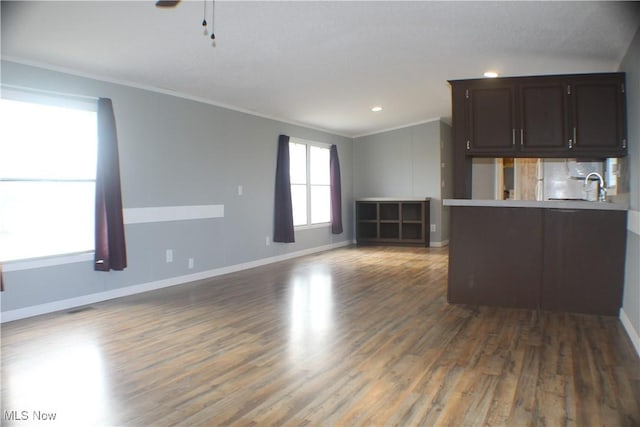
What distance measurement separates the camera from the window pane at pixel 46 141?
3.98m

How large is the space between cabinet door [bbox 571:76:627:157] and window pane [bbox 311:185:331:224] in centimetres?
499

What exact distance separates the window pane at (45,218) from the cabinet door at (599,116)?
476cm

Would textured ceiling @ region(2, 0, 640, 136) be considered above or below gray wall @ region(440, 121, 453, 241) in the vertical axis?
above

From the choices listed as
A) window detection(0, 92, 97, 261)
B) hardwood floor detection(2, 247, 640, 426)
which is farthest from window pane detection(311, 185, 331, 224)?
window detection(0, 92, 97, 261)

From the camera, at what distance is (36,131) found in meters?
4.18

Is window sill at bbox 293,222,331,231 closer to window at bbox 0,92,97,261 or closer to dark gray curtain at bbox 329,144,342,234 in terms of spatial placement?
dark gray curtain at bbox 329,144,342,234

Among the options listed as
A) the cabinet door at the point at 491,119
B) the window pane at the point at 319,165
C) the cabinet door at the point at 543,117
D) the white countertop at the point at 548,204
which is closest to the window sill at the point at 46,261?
the white countertop at the point at 548,204

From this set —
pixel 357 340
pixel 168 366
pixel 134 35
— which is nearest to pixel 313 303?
pixel 357 340

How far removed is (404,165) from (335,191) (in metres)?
1.59

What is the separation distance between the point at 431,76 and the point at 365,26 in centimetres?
200

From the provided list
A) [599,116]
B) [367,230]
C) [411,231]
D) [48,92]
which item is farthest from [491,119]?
[367,230]

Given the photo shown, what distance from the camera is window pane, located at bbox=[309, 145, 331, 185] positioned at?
848 cm

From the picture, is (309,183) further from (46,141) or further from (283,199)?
(46,141)

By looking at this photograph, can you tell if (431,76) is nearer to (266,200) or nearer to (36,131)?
(266,200)
